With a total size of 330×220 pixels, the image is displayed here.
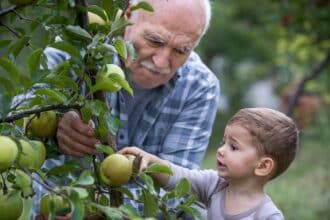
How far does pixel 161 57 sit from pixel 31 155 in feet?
2.91

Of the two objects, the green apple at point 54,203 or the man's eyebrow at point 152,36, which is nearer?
the green apple at point 54,203

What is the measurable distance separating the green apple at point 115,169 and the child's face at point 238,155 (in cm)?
44

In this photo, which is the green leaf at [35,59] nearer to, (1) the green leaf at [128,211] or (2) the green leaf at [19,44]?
(2) the green leaf at [19,44]

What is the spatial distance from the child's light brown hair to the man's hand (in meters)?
0.39

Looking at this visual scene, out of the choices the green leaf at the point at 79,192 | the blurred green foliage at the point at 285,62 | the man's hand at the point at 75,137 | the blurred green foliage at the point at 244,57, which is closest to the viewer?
the green leaf at the point at 79,192

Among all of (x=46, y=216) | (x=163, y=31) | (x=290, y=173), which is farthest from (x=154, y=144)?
(x=290, y=173)

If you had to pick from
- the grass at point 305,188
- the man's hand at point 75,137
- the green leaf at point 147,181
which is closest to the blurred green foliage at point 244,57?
the grass at point 305,188

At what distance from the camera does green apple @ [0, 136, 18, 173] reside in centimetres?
141

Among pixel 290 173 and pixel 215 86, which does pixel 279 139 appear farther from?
pixel 290 173

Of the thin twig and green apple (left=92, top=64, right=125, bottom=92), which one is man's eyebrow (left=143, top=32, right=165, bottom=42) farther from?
green apple (left=92, top=64, right=125, bottom=92)

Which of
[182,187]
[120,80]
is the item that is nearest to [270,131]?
[182,187]

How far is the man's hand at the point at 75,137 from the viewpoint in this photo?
1.93 metres

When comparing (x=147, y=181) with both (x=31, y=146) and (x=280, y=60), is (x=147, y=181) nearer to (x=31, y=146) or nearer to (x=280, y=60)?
(x=31, y=146)

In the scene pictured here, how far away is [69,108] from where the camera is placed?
5.42 ft
